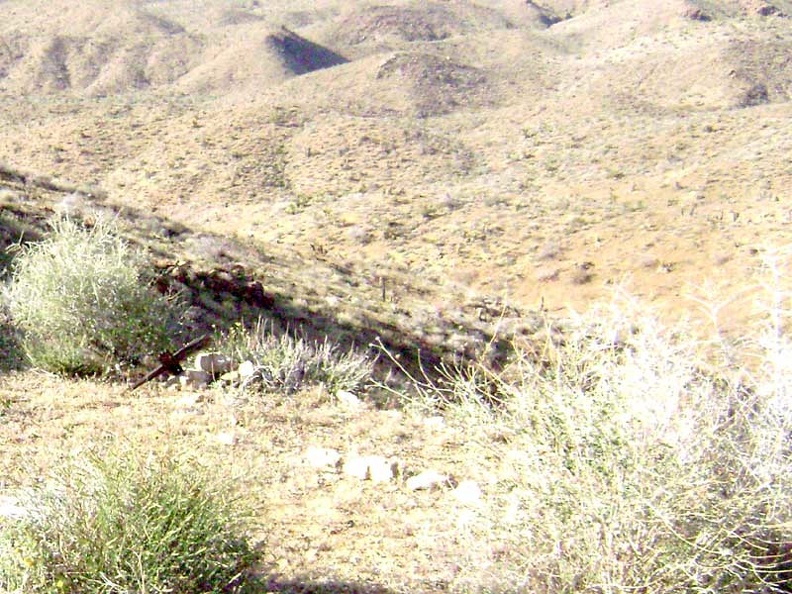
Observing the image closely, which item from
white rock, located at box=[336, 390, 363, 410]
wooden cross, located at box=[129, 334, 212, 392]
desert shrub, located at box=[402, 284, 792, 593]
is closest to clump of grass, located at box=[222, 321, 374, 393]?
white rock, located at box=[336, 390, 363, 410]

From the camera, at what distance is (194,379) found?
22.7ft

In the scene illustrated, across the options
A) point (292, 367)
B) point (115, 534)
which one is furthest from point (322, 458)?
point (115, 534)

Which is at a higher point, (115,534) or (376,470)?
(115,534)

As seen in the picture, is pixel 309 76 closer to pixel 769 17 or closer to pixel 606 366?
pixel 769 17

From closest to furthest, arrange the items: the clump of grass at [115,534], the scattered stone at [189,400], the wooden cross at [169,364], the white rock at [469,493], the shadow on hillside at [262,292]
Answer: the clump of grass at [115,534] < the white rock at [469,493] < the scattered stone at [189,400] < the wooden cross at [169,364] < the shadow on hillside at [262,292]

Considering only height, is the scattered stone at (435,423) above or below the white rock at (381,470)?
below

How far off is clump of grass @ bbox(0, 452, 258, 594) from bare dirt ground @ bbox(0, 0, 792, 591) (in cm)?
86

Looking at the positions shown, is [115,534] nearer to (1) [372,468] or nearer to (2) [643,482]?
(2) [643,482]

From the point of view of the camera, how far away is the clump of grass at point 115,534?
9.67 feet

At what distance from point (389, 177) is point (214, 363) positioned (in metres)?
27.7

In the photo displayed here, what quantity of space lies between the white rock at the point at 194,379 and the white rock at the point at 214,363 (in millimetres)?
80

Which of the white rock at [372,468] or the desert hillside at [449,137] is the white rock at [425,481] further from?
the desert hillside at [449,137]

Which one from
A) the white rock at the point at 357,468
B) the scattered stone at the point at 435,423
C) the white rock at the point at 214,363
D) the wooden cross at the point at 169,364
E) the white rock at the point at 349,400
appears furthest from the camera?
the white rock at the point at 214,363

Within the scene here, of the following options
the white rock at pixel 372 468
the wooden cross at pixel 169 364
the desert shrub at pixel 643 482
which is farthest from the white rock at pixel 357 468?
the wooden cross at pixel 169 364
